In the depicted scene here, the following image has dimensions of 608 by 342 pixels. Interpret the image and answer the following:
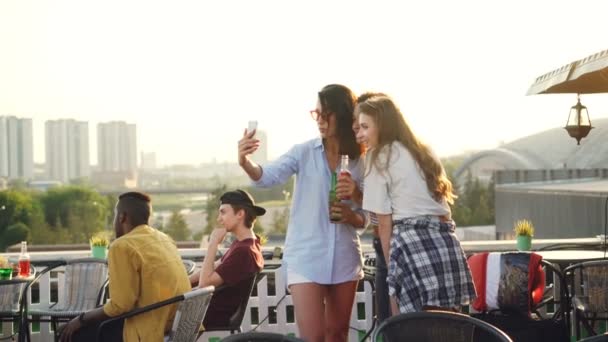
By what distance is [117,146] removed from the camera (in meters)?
97.1

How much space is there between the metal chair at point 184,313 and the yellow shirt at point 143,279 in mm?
58

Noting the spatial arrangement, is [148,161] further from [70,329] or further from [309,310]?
[309,310]

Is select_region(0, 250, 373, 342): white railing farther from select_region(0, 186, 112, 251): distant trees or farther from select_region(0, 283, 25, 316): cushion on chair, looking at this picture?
select_region(0, 186, 112, 251): distant trees

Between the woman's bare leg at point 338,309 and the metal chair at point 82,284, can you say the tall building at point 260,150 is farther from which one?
the metal chair at point 82,284

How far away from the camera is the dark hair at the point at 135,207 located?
449cm

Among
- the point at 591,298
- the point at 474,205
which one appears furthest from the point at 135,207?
the point at 474,205

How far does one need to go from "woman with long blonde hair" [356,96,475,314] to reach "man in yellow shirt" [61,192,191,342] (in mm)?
987

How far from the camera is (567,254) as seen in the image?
21.5 feet

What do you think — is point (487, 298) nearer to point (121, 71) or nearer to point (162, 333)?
point (162, 333)

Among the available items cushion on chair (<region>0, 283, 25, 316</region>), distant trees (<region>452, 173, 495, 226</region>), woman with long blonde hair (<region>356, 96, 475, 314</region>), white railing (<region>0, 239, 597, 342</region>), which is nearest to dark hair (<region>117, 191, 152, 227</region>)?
woman with long blonde hair (<region>356, 96, 475, 314</region>)

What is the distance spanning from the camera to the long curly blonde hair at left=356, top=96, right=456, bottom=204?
12.7 ft

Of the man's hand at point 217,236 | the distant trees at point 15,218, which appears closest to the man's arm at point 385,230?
the man's hand at point 217,236

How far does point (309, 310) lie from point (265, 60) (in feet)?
196

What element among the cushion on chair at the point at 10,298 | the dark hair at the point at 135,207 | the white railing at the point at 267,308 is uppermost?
the dark hair at the point at 135,207
